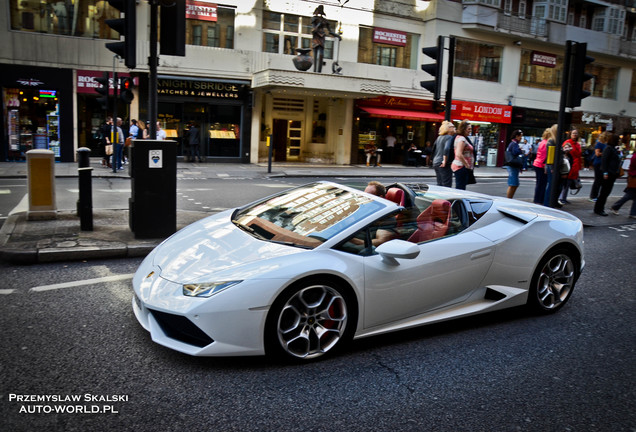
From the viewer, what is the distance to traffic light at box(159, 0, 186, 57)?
7.35 meters

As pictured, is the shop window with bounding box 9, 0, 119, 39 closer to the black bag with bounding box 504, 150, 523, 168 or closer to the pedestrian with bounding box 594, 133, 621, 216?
the black bag with bounding box 504, 150, 523, 168

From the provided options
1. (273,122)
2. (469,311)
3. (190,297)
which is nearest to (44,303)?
(190,297)

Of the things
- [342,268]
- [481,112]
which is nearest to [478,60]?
[481,112]

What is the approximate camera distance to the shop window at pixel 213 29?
23.9 meters

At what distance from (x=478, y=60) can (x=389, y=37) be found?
621 cm

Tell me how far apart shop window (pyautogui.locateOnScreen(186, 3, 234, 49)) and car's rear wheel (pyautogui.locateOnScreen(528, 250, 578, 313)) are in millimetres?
22170

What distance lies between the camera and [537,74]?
107 ft

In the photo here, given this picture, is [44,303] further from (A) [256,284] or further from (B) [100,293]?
(A) [256,284]

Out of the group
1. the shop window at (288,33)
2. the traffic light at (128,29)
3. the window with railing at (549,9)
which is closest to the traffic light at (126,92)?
the traffic light at (128,29)

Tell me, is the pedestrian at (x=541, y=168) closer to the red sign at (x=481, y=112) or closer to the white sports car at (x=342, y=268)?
the white sports car at (x=342, y=268)

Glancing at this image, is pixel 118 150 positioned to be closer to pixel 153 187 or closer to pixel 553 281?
pixel 153 187

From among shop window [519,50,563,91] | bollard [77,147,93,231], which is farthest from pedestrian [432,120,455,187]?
shop window [519,50,563,91]

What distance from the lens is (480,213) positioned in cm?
469

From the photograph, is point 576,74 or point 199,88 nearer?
point 576,74
